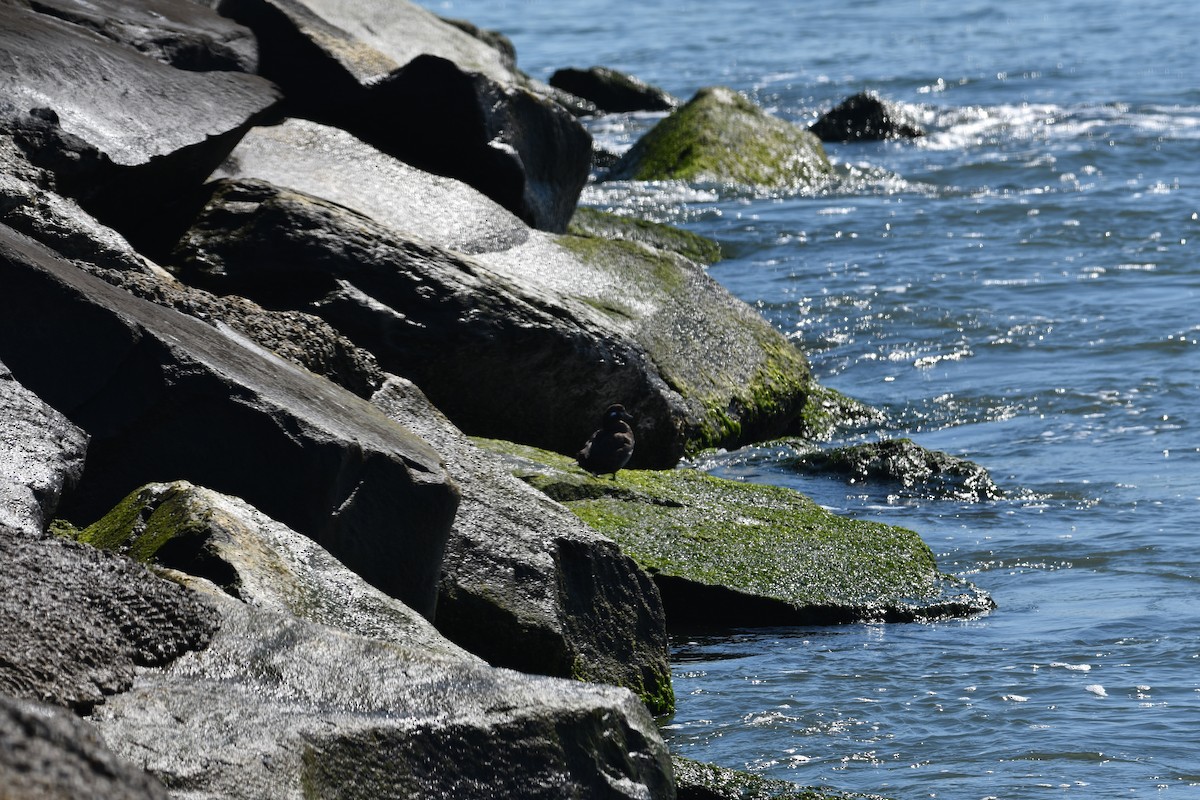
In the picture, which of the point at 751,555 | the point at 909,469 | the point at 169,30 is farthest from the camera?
the point at 909,469

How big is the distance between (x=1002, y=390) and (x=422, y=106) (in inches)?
182

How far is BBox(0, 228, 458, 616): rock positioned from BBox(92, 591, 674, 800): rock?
2.98ft

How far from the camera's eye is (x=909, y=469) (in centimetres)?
933

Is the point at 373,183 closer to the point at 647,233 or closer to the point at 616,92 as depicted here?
the point at 647,233

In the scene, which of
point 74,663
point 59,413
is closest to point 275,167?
point 59,413

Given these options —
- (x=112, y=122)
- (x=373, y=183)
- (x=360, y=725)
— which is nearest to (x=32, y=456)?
(x=360, y=725)

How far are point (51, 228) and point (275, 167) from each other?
2909mm

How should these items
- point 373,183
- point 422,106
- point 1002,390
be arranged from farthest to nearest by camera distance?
point 1002,390 → point 422,106 → point 373,183

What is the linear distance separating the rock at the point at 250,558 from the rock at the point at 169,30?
4.59 meters

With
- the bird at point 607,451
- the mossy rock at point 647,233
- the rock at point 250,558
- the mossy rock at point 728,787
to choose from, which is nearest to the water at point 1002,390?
the mossy rock at point 647,233

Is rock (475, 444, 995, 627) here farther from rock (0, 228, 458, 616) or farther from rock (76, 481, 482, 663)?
rock (76, 481, 482, 663)

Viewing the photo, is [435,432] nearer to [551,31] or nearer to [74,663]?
[74,663]

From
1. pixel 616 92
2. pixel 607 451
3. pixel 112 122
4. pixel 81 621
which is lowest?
pixel 607 451

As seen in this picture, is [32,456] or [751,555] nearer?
[32,456]
